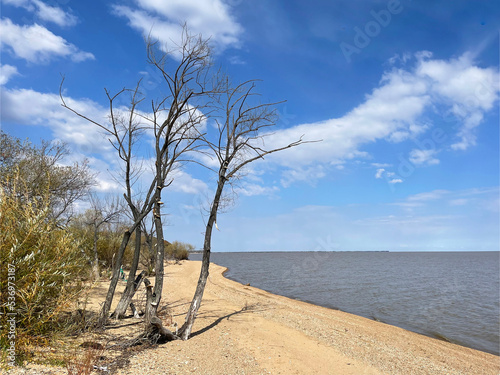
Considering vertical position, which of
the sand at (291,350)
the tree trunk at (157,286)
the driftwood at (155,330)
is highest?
the tree trunk at (157,286)

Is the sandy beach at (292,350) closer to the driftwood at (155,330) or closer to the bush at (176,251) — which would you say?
the driftwood at (155,330)

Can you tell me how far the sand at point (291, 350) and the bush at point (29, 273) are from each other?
68.7 inches

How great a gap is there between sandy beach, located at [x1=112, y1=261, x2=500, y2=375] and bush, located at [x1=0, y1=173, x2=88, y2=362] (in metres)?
1.83

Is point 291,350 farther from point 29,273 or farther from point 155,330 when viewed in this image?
point 29,273

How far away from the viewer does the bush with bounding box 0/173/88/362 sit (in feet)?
17.9

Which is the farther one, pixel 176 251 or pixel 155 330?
pixel 176 251

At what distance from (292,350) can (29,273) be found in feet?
22.5

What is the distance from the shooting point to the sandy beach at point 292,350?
7316 mm

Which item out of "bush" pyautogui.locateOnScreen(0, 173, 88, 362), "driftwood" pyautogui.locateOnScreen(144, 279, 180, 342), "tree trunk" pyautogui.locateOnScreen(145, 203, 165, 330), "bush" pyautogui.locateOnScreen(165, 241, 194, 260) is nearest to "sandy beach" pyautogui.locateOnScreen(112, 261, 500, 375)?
"driftwood" pyautogui.locateOnScreen(144, 279, 180, 342)

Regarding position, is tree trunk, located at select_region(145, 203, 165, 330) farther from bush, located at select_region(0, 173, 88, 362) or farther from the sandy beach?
bush, located at select_region(0, 173, 88, 362)

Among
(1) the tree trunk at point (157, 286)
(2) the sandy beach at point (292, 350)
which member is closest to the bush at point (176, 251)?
(2) the sandy beach at point (292, 350)

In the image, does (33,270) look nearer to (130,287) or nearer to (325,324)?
(130,287)

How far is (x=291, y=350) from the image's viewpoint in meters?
8.95

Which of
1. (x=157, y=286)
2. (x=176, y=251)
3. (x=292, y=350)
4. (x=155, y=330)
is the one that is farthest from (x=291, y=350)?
(x=176, y=251)
